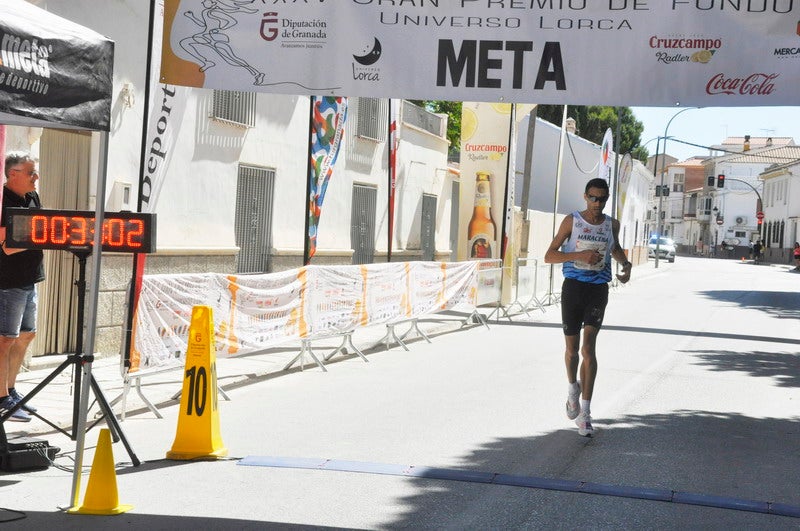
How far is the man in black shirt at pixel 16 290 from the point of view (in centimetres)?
819

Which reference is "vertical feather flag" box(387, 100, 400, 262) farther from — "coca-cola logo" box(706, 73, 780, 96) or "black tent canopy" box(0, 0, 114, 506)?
"black tent canopy" box(0, 0, 114, 506)

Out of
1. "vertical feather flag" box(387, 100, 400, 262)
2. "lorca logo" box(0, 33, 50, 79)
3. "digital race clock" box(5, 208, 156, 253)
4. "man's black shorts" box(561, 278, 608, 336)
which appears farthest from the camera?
"vertical feather flag" box(387, 100, 400, 262)

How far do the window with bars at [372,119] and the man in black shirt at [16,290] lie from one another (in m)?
15.3

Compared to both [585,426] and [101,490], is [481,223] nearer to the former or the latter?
[585,426]

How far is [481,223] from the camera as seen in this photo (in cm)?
2555

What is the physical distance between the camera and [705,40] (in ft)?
25.0

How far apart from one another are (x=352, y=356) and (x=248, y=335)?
352 cm

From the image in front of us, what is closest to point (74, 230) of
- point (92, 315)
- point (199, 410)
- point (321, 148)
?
point (92, 315)

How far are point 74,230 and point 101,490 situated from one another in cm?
179

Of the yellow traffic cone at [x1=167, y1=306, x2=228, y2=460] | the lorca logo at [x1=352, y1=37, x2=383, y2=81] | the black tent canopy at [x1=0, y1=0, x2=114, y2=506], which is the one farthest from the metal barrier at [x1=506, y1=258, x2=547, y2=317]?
the black tent canopy at [x1=0, y1=0, x2=114, y2=506]

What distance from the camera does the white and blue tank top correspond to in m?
8.63

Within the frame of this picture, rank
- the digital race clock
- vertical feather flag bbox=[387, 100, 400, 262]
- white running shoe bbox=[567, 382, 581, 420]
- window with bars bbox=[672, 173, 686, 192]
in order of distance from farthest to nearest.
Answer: window with bars bbox=[672, 173, 686, 192]
vertical feather flag bbox=[387, 100, 400, 262]
white running shoe bbox=[567, 382, 581, 420]
the digital race clock

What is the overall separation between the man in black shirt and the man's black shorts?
4176mm

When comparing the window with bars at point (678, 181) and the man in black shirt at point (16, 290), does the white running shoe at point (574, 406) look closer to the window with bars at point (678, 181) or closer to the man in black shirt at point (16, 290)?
the man in black shirt at point (16, 290)
